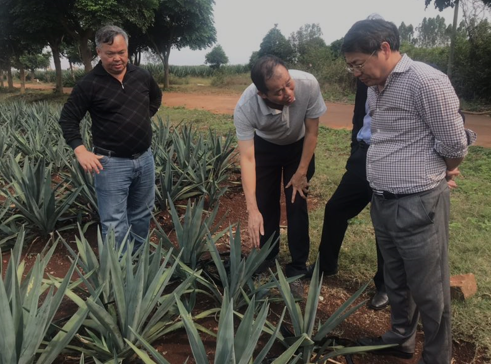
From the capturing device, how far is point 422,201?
1.55 metres

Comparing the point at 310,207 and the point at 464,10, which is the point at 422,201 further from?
the point at 464,10

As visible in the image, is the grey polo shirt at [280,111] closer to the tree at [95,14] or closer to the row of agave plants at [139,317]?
the row of agave plants at [139,317]

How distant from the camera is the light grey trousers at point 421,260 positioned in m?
1.57

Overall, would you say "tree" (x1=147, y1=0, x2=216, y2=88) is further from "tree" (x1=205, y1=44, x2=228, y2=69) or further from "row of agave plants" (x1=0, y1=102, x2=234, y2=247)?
"tree" (x1=205, y1=44, x2=228, y2=69)

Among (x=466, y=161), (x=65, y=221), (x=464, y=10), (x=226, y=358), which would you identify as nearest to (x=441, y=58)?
(x=464, y=10)

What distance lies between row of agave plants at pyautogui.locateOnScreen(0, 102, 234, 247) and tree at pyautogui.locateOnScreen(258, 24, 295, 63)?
25.6 metres

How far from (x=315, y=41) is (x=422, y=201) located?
31.5 metres

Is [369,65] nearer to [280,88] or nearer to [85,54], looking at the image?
[280,88]

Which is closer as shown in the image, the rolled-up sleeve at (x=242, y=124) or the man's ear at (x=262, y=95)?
the man's ear at (x=262, y=95)

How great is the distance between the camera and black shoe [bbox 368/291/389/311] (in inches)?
88.1

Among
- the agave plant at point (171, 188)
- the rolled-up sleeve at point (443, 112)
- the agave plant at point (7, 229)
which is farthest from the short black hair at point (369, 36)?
the agave plant at point (7, 229)

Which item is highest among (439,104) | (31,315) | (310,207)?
(439,104)

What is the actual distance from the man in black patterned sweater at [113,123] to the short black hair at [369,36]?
132 cm

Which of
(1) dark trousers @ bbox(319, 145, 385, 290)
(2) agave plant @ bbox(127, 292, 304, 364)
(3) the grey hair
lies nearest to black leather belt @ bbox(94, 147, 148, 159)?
(3) the grey hair
